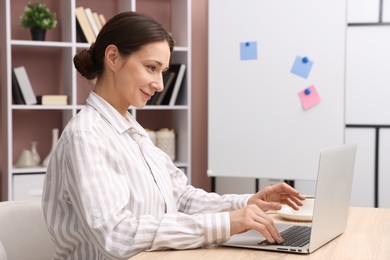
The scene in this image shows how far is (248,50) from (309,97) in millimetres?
444

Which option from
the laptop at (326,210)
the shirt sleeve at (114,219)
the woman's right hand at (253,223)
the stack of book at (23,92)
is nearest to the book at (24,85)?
the stack of book at (23,92)

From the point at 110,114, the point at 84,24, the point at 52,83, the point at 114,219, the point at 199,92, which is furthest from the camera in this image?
the point at 199,92

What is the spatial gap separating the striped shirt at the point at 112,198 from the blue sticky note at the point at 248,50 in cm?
183

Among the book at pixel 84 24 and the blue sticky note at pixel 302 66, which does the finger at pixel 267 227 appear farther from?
the book at pixel 84 24

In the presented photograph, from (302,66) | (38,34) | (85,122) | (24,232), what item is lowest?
(24,232)

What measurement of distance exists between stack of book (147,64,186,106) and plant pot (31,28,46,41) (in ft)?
2.51

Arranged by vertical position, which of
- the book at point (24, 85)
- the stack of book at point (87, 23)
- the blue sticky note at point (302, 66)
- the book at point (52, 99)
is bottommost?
the book at point (52, 99)

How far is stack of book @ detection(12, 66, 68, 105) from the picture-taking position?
355 centimetres

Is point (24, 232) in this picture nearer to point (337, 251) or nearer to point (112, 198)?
point (112, 198)

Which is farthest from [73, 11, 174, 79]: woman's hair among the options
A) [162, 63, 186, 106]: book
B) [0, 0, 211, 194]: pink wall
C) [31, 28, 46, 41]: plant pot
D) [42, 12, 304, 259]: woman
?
[0, 0, 211, 194]: pink wall

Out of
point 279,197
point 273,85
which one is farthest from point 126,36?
point 273,85

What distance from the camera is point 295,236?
64.6 inches

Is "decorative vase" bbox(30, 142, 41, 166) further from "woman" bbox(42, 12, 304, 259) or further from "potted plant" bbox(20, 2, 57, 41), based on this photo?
"woman" bbox(42, 12, 304, 259)

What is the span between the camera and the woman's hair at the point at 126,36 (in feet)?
5.67
